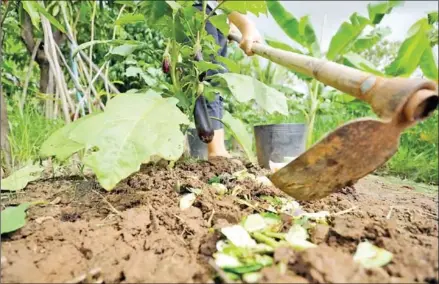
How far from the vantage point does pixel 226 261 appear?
78cm

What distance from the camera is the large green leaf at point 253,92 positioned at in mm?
1341

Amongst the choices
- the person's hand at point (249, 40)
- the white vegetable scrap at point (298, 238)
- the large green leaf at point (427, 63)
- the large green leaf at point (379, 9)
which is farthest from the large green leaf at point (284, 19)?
the white vegetable scrap at point (298, 238)

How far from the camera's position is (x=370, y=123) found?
2.81ft

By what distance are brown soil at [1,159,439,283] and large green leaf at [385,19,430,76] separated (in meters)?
1.17

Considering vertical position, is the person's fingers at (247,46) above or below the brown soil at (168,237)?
above

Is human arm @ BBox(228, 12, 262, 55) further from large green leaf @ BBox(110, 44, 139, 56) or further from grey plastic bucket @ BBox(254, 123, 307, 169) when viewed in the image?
grey plastic bucket @ BBox(254, 123, 307, 169)

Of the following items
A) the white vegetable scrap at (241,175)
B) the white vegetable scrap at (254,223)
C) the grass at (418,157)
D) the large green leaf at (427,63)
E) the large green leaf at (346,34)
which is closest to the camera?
the white vegetable scrap at (254,223)

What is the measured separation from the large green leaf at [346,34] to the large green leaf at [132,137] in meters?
2.05

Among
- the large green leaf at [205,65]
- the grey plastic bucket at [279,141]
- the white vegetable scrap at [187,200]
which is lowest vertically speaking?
the grey plastic bucket at [279,141]

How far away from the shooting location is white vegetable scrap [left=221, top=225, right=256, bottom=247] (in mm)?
862

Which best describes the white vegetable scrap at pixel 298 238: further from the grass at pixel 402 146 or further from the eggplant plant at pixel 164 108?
the grass at pixel 402 146

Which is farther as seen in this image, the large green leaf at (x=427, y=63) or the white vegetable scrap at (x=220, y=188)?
the large green leaf at (x=427, y=63)

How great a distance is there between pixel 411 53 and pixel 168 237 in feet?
6.72

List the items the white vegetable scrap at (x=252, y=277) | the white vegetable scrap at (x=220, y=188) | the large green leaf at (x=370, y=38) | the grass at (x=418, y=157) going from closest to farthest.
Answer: the white vegetable scrap at (x=252, y=277), the white vegetable scrap at (x=220, y=188), the grass at (x=418, y=157), the large green leaf at (x=370, y=38)
